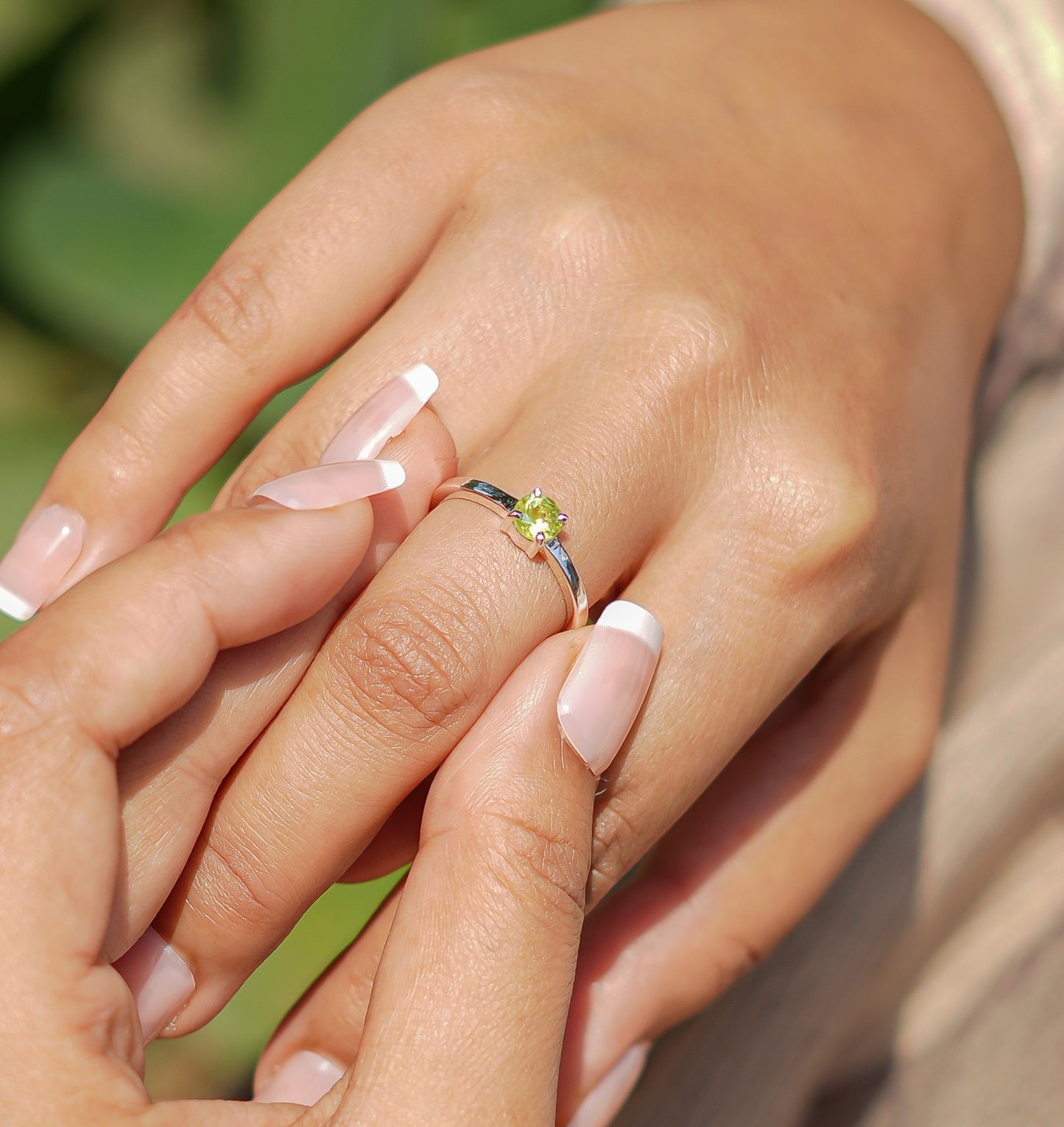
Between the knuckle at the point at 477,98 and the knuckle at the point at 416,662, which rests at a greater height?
the knuckle at the point at 477,98

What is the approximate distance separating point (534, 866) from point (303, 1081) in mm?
347

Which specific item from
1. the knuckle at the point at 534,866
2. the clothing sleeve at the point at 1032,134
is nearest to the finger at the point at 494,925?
the knuckle at the point at 534,866

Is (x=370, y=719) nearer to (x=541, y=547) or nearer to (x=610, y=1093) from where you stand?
(x=541, y=547)

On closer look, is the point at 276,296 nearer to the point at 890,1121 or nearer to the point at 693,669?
the point at 693,669

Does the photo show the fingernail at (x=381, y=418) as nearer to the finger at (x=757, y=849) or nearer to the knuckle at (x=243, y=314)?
the knuckle at (x=243, y=314)

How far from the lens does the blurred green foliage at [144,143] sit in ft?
5.03

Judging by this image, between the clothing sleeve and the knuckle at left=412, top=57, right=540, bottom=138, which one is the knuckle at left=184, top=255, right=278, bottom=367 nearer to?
the knuckle at left=412, top=57, right=540, bottom=138

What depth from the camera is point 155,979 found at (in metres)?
0.81

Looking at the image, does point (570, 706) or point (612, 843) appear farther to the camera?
point (612, 843)

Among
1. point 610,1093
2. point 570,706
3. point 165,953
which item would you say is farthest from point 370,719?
point 610,1093

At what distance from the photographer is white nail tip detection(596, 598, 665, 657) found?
2.60ft

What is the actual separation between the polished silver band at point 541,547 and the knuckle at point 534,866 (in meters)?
0.19

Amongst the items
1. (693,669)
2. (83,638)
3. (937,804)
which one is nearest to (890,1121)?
(937,804)

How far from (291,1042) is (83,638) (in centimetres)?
44
